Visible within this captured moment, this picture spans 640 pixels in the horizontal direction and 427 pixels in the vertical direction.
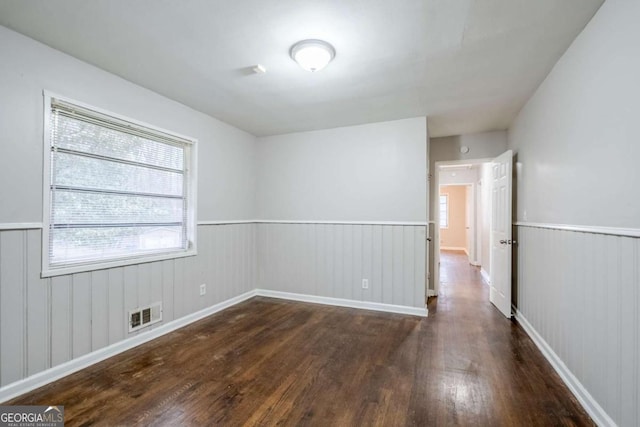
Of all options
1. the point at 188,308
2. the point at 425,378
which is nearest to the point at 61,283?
the point at 188,308

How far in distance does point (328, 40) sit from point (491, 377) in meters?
2.84

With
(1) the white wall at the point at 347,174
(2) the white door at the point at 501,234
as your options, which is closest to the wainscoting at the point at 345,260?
(1) the white wall at the point at 347,174

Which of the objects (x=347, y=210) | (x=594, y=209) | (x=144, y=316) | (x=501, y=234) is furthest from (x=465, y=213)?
(x=144, y=316)

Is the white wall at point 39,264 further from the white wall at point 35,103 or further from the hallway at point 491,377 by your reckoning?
the hallway at point 491,377

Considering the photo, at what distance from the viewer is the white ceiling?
177 cm

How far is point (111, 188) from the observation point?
8.75ft

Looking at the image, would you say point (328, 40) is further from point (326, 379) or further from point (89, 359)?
point (89, 359)

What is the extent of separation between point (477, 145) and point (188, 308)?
4629mm

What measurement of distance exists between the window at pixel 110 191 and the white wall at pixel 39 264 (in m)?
0.09

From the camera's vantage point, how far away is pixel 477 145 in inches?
173

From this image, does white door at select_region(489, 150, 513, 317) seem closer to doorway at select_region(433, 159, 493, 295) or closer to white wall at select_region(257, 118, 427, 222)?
doorway at select_region(433, 159, 493, 295)

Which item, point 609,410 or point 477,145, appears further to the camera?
point 477,145

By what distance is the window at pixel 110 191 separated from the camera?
89.7 inches

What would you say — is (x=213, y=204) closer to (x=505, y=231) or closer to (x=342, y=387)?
(x=342, y=387)
